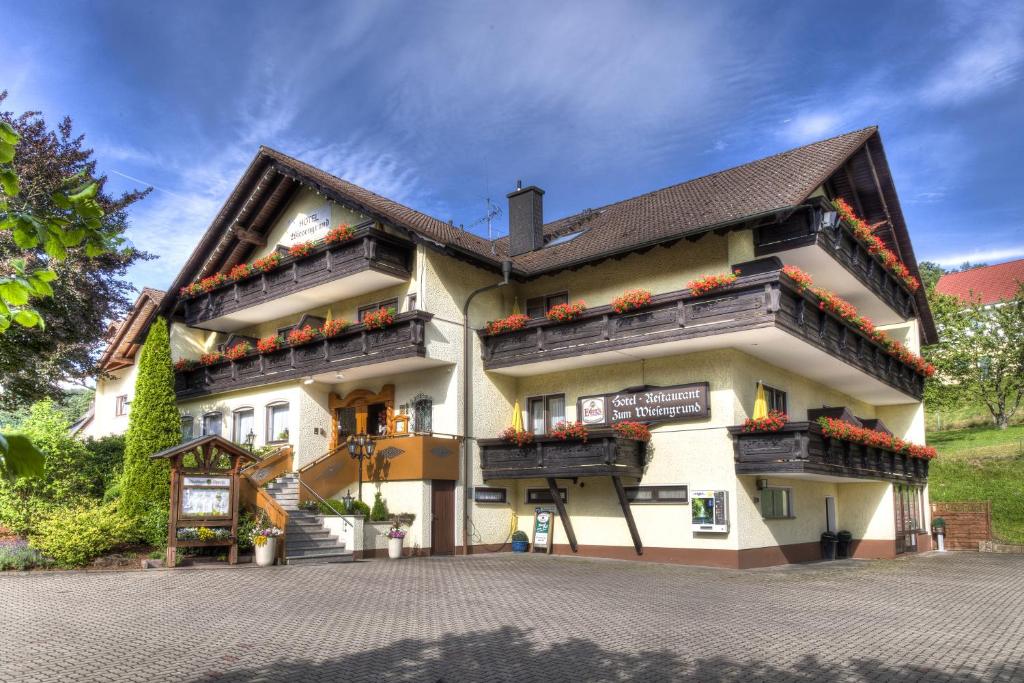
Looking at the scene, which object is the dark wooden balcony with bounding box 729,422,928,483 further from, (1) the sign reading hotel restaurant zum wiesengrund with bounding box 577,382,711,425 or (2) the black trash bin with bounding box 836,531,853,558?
(2) the black trash bin with bounding box 836,531,853,558

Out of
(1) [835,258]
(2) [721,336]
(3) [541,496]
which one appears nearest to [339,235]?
(3) [541,496]

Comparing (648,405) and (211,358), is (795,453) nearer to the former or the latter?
(648,405)

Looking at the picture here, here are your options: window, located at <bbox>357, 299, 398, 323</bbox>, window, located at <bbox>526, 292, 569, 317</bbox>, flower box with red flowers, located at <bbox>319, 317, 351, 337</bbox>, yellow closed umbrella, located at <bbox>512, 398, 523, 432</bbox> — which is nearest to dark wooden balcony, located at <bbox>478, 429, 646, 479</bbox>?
yellow closed umbrella, located at <bbox>512, 398, 523, 432</bbox>

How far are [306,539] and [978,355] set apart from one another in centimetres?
4135

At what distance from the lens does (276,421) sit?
26.3 meters

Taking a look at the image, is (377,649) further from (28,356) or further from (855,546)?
(855,546)

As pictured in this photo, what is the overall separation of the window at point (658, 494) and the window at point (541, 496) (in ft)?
7.13

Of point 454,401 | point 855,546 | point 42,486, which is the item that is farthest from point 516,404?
point 42,486

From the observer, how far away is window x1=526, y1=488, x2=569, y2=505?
2277cm

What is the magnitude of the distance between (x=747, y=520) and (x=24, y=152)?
66.5ft

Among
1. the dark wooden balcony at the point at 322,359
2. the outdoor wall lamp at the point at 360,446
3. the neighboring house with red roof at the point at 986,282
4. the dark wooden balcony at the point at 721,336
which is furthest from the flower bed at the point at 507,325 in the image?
the neighboring house with red roof at the point at 986,282

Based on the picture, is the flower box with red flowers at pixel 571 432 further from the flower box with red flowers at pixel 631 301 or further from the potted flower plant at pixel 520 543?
the potted flower plant at pixel 520 543

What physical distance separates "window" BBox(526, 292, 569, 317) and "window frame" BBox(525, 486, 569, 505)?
16.6 feet

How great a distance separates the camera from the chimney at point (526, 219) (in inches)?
1049
